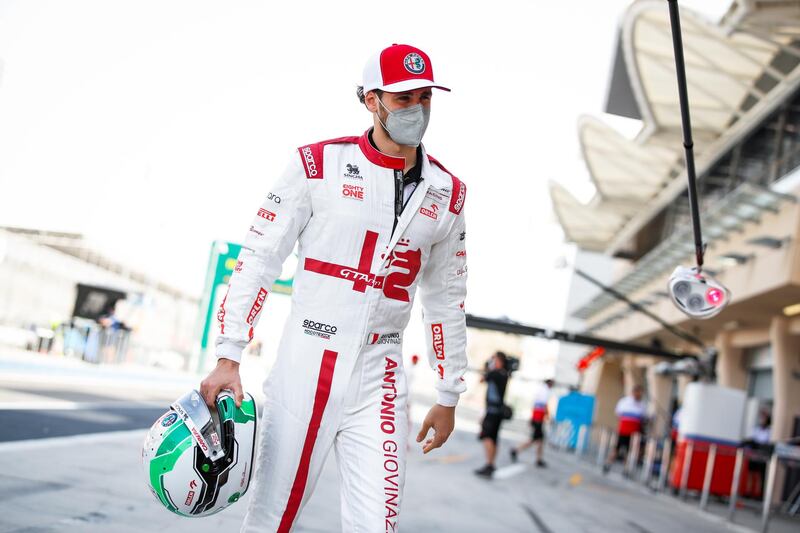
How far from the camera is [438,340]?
379 centimetres

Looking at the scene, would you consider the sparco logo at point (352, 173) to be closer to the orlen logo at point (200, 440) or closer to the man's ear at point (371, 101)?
the man's ear at point (371, 101)

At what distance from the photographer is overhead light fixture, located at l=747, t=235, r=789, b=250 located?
17312mm

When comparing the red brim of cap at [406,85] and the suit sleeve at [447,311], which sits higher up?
the red brim of cap at [406,85]

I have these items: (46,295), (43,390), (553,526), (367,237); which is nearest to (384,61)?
(367,237)

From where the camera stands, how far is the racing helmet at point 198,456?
315cm

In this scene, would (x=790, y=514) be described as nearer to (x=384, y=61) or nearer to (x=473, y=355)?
(x=384, y=61)

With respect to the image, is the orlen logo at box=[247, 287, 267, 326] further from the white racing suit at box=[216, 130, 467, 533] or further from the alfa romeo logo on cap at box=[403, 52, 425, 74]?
the alfa romeo logo on cap at box=[403, 52, 425, 74]

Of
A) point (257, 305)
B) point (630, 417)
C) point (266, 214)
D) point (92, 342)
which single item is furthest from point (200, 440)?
point (92, 342)

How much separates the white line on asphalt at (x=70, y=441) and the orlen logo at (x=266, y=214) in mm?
4831

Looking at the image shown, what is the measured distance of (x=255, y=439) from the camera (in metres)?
3.33

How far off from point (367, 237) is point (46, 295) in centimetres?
2470

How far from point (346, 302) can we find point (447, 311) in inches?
20.3

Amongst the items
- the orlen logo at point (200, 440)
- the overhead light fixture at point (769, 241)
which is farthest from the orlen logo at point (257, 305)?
the overhead light fixture at point (769, 241)

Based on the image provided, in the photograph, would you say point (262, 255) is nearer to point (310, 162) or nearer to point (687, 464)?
point (310, 162)
